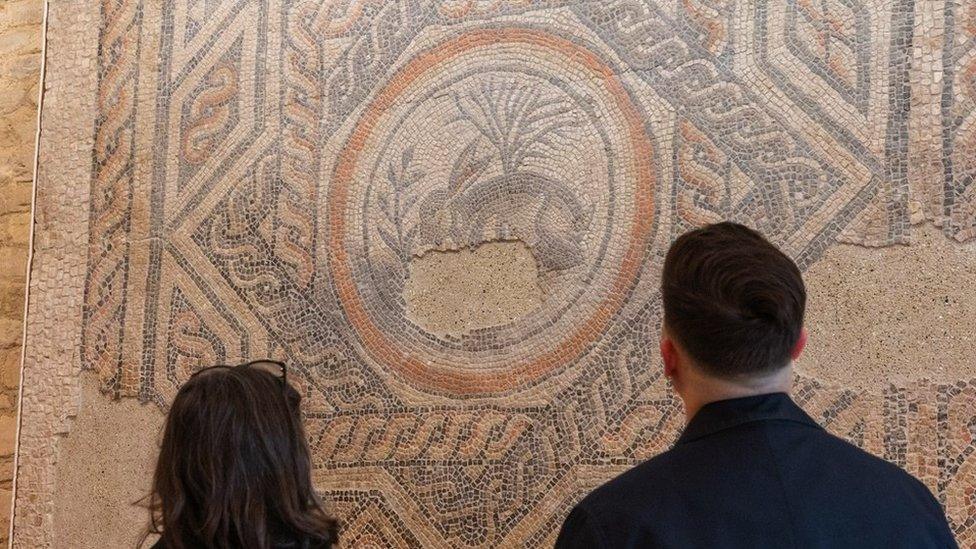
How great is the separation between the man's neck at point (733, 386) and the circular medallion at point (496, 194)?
4.52ft

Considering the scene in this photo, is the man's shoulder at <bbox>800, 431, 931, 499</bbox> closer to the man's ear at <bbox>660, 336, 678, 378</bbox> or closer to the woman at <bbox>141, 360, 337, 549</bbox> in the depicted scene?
the man's ear at <bbox>660, 336, 678, 378</bbox>

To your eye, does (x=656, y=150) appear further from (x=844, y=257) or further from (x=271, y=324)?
(x=271, y=324)

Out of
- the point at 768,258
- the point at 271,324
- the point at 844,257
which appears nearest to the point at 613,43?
the point at 844,257

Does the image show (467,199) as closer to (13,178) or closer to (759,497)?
(759,497)

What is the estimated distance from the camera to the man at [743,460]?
1.71 m

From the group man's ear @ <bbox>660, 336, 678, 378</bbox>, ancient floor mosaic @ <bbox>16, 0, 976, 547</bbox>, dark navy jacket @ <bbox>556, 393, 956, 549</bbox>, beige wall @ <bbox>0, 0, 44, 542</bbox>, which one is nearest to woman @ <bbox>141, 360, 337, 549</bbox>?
dark navy jacket @ <bbox>556, 393, 956, 549</bbox>

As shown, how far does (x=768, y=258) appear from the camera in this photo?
71.7 inches

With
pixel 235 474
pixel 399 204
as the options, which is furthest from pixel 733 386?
pixel 399 204

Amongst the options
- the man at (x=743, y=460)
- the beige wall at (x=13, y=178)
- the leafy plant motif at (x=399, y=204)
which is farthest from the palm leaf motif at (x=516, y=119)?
the beige wall at (x=13, y=178)

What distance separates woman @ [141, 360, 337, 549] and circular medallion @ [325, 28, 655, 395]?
142 centimetres

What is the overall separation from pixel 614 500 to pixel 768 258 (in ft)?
1.55

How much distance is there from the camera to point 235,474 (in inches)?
74.3

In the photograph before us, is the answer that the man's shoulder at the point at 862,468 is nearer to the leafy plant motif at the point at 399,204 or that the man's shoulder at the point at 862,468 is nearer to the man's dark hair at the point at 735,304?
the man's dark hair at the point at 735,304

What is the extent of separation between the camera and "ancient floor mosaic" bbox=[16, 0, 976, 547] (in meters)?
3.03
